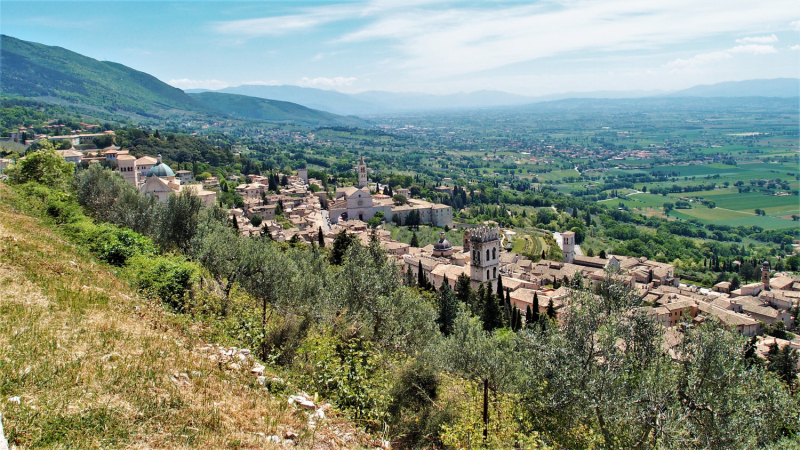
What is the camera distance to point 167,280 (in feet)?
38.3

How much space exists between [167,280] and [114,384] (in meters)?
5.68

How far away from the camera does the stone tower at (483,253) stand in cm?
3878

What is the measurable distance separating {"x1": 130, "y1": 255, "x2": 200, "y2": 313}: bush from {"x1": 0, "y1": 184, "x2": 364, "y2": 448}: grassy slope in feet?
6.59

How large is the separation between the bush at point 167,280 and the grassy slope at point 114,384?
201 centimetres

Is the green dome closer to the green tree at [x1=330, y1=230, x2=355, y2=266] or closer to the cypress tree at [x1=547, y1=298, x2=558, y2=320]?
the green tree at [x1=330, y1=230, x2=355, y2=266]

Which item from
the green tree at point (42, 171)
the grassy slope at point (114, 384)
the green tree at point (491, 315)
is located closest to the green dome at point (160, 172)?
the green tree at point (42, 171)

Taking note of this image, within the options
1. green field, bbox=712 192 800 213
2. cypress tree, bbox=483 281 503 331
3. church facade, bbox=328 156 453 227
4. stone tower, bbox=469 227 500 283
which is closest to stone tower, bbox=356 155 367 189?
church facade, bbox=328 156 453 227

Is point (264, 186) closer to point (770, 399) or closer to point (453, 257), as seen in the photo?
point (453, 257)

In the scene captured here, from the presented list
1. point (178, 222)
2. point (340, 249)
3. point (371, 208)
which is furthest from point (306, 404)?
point (371, 208)

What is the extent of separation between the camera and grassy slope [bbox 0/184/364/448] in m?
5.50

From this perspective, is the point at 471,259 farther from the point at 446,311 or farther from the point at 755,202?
the point at 755,202

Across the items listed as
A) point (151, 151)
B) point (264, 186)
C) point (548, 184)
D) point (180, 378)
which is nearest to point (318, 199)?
point (264, 186)

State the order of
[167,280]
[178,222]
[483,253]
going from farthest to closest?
[483,253] → [178,222] → [167,280]

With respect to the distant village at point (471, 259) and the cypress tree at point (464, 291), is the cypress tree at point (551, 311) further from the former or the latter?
the cypress tree at point (464, 291)
